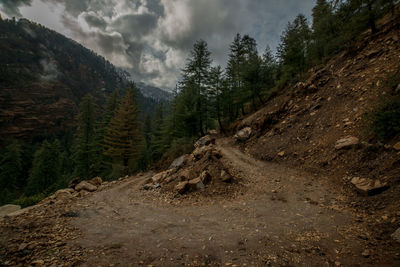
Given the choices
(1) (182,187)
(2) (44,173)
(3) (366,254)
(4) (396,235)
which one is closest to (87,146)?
(2) (44,173)

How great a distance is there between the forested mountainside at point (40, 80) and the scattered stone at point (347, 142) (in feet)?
171

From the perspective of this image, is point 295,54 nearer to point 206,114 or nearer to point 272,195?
point 206,114

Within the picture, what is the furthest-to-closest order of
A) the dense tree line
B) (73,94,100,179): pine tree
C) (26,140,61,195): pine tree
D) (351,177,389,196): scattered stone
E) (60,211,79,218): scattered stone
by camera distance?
(26,140,61,195): pine tree < (73,94,100,179): pine tree < the dense tree line < (60,211,79,218): scattered stone < (351,177,389,196): scattered stone

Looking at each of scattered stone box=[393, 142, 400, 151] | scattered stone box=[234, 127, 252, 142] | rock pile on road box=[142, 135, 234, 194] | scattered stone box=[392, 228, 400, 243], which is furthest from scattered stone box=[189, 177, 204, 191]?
scattered stone box=[234, 127, 252, 142]

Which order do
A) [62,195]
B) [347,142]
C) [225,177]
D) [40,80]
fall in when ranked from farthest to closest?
[40,80] → [62,195] → [225,177] → [347,142]

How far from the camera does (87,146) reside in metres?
22.8

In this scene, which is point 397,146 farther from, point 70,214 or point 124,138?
point 124,138

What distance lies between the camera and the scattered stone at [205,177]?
7380 mm

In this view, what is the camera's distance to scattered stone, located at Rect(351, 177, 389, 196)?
15.1 feet

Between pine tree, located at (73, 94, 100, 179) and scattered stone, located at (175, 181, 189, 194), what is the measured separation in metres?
19.9

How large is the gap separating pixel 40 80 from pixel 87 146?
135964mm

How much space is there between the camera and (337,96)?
10.6 m

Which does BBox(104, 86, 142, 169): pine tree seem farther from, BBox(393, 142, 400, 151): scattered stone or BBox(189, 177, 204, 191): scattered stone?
BBox(393, 142, 400, 151): scattered stone

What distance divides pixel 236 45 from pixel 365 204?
90.4 feet
